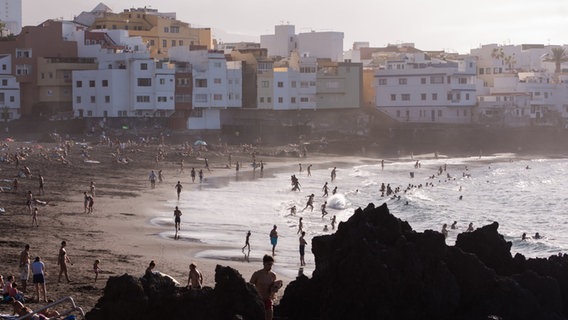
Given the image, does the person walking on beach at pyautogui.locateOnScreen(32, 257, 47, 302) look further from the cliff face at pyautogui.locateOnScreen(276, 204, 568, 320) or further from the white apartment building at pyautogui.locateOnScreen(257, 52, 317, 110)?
the white apartment building at pyautogui.locateOnScreen(257, 52, 317, 110)

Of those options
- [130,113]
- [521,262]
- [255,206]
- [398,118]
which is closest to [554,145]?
[398,118]

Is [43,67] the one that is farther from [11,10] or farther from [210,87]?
[11,10]

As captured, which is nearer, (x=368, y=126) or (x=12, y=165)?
(x=12, y=165)

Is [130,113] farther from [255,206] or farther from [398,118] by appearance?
[255,206]

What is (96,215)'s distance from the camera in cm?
3462

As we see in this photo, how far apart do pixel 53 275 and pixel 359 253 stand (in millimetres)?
8558

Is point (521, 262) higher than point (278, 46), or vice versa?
point (278, 46)

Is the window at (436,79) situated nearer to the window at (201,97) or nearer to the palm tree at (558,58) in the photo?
the window at (201,97)

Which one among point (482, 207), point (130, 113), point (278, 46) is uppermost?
point (278, 46)

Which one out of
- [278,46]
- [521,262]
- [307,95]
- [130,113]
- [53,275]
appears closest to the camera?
[521,262]

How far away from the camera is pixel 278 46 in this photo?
92812 millimetres

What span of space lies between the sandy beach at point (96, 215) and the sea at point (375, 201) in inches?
44.7

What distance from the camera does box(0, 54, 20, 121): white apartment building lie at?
235 ft

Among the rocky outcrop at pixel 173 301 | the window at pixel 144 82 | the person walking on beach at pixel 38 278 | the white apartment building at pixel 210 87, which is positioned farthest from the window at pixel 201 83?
the rocky outcrop at pixel 173 301
